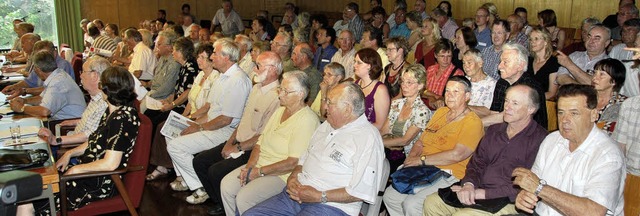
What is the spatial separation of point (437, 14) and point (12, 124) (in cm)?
545

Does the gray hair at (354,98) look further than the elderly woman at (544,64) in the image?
No

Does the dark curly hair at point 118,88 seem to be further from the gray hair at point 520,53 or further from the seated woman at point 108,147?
the gray hair at point 520,53

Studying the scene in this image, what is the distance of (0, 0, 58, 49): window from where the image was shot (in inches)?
491

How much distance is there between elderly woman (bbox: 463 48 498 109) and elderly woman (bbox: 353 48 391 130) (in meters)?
0.61

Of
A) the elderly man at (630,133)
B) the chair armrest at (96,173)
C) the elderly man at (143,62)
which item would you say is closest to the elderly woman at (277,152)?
the chair armrest at (96,173)

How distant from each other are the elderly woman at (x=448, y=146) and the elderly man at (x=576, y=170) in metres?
0.65

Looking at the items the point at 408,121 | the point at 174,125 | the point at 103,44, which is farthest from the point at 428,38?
the point at 103,44

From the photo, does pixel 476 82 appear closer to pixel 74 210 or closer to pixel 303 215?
pixel 303 215

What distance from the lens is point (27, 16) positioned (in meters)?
12.8

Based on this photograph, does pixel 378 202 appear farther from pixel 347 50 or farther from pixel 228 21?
pixel 228 21

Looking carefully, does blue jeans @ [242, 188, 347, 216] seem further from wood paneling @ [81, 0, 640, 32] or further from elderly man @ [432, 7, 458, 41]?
wood paneling @ [81, 0, 640, 32]

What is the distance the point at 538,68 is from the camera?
510 centimetres

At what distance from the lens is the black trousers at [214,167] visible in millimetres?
4281

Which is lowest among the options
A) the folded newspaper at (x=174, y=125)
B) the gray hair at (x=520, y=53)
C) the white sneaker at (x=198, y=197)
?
the white sneaker at (x=198, y=197)
